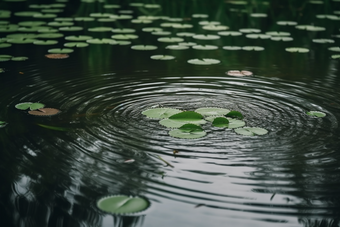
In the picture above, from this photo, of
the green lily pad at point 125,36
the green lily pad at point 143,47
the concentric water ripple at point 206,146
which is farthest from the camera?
the green lily pad at point 125,36

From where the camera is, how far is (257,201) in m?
1.75

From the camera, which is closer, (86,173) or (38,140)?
(86,173)

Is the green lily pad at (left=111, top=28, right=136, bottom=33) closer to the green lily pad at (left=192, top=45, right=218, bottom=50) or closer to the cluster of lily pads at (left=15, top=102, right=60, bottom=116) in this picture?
the green lily pad at (left=192, top=45, right=218, bottom=50)

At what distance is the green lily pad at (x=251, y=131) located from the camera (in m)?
2.36

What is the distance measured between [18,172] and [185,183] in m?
0.73

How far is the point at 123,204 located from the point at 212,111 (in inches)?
44.2

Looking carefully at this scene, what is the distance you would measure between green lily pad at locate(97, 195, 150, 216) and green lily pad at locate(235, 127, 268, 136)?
0.83 meters

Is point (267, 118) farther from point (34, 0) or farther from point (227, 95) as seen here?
point (34, 0)

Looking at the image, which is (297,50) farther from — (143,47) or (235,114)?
(235,114)

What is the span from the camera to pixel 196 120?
8.30 ft

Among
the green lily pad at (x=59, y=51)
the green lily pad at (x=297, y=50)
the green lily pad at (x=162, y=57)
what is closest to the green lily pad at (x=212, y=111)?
the green lily pad at (x=162, y=57)

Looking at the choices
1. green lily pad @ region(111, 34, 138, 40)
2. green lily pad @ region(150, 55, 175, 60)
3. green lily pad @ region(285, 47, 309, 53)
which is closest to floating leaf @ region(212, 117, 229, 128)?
green lily pad @ region(150, 55, 175, 60)

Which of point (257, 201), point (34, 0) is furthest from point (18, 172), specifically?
point (34, 0)

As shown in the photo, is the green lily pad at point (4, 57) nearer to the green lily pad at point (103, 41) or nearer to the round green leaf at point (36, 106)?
the green lily pad at point (103, 41)
